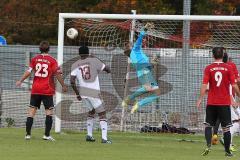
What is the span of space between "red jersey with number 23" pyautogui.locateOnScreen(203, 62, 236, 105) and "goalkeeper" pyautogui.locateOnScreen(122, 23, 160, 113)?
565cm

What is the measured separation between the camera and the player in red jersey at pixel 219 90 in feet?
51.3

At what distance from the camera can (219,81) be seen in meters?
15.7

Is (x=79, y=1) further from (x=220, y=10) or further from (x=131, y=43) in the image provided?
(x=131, y=43)

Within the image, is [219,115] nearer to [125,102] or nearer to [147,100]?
[147,100]

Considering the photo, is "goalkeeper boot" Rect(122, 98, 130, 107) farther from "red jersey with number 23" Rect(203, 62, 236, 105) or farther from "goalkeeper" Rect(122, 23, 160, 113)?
"red jersey with number 23" Rect(203, 62, 236, 105)

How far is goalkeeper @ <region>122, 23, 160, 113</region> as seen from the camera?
69.8 feet

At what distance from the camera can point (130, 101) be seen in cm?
2191

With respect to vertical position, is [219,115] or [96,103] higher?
[96,103]

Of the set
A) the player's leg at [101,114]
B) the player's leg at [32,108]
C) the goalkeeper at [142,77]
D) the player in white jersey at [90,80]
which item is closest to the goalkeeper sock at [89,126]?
the player in white jersey at [90,80]

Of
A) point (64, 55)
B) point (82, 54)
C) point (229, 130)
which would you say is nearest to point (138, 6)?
point (64, 55)

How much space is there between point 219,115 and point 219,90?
1.65ft

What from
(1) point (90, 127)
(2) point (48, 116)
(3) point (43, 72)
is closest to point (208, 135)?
(1) point (90, 127)

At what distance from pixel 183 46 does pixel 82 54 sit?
368 cm

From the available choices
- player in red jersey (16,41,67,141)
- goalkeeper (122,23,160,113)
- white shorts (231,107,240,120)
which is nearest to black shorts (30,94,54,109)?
player in red jersey (16,41,67,141)
